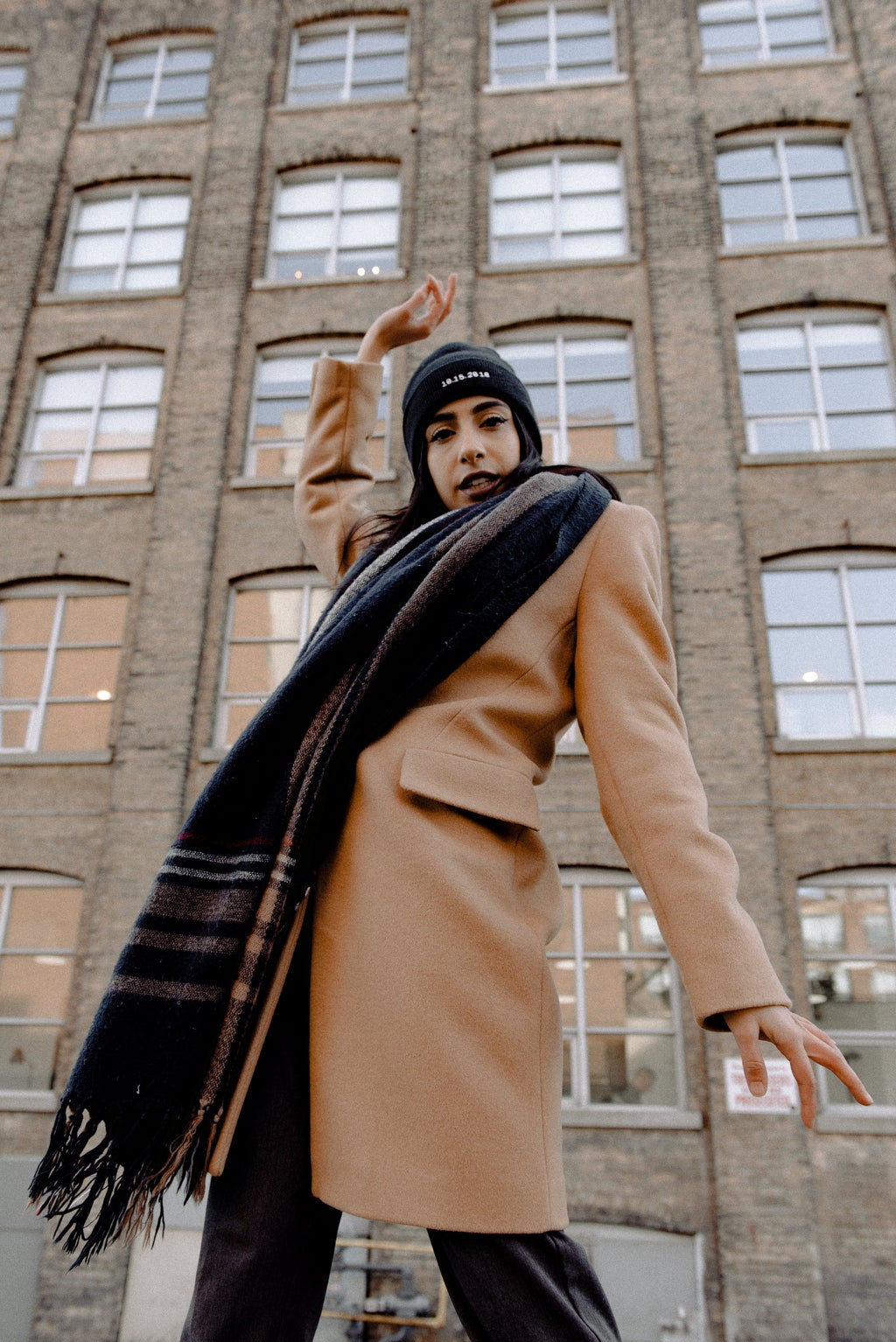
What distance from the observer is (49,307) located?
43.4 ft

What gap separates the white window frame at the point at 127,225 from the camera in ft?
44.1

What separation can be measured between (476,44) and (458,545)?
49.9ft

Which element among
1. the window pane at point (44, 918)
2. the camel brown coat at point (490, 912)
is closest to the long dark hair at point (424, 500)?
the camel brown coat at point (490, 912)

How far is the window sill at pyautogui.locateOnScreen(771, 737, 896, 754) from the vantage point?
976 centimetres

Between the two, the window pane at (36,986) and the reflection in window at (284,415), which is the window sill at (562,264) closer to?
the reflection in window at (284,415)

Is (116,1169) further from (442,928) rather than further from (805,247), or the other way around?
(805,247)

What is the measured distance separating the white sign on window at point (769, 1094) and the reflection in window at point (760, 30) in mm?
13242

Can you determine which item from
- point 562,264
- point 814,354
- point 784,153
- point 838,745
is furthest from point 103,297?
point 838,745

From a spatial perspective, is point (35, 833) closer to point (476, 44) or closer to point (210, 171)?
point (210, 171)

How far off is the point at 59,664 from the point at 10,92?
10.3 m

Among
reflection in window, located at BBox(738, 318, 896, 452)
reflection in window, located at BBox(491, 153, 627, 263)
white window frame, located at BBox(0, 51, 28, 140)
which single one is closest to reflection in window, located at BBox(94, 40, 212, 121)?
white window frame, located at BBox(0, 51, 28, 140)

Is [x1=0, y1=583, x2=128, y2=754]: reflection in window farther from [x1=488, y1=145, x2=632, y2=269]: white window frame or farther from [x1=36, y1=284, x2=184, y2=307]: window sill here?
[x1=488, y1=145, x2=632, y2=269]: white window frame

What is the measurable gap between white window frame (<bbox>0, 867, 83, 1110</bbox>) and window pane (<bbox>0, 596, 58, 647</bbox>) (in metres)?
2.80

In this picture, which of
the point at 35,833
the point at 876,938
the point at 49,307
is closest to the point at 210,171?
the point at 49,307
